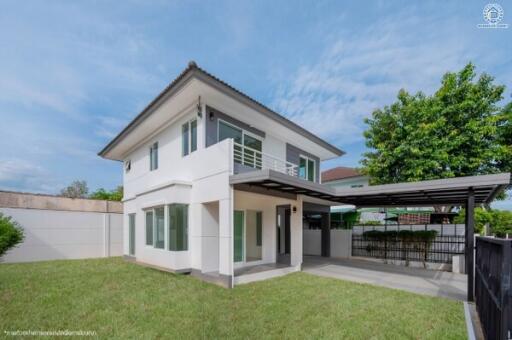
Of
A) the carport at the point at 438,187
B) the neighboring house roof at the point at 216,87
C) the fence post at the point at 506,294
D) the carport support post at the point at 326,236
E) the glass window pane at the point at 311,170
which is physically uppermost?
the neighboring house roof at the point at 216,87

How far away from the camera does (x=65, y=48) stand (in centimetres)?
995

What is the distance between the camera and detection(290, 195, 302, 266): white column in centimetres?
1065

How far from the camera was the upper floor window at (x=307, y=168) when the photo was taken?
48.5 ft

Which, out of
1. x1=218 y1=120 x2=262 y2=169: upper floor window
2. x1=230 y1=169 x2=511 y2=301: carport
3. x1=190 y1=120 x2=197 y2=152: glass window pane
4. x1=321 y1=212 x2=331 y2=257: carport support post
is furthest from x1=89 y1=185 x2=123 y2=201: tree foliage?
x1=230 y1=169 x2=511 y2=301: carport

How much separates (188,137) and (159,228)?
3.68 meters

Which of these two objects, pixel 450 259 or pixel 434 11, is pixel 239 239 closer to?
pixel 450 259

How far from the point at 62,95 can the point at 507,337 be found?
19.0m

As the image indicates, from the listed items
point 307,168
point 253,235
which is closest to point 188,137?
point 253,235

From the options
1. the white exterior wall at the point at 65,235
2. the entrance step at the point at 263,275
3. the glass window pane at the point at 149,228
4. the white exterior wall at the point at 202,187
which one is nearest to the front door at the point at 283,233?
the white exterior wall at the point at 202,187

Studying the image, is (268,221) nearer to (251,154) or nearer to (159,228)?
(251,154)

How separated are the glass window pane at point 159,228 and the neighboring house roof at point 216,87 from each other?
3.87 metres

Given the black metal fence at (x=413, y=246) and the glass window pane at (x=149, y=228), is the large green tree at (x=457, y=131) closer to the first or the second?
the black metal fence at (x=413, y=246)

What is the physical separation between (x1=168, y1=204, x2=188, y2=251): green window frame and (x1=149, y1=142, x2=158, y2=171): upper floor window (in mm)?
4092

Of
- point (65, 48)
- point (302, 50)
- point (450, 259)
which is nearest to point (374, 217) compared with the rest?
point (450, 259)
